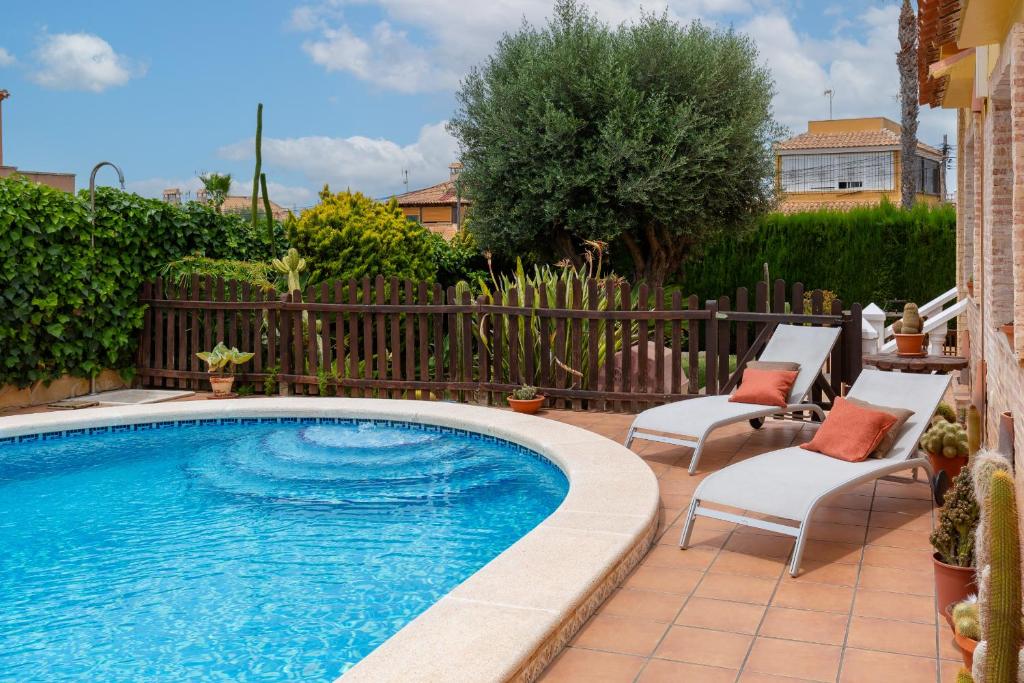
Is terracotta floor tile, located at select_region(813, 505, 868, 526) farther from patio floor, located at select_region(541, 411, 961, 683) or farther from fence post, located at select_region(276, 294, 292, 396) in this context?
fence post, located at select_region(276, 294, 292, 396)

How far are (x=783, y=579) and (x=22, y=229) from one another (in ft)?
28.7

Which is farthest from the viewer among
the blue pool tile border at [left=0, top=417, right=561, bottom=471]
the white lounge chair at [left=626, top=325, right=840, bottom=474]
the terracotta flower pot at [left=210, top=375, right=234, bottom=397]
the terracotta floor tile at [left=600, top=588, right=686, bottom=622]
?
the terracotta flower pot at [left=210, top=375, right=234, bottom=397]

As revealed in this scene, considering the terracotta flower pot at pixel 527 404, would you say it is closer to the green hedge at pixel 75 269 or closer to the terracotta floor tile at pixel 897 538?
the terracotta floor tile at pixel 897 538

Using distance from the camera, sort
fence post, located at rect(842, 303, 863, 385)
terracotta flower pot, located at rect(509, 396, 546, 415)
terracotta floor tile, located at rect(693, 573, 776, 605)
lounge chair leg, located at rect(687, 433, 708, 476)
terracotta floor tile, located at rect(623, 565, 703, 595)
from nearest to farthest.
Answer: terracotta floor tile, located at rect(693, 573, 776, 605), terracotta floor tile, located at rect(623, 565, 703, 595), lounge chair leg, located at rect(687, 433, 708, 476), fence post, located at rect(842, 303, 863, 385), terracotta flower pot, located at rect(509, 396, 546, 415)

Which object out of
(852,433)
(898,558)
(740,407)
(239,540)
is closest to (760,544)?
(898,558)

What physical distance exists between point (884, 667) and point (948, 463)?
2.84 m

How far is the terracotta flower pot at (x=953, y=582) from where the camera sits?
12.2ft

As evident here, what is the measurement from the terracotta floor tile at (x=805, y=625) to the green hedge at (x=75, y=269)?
873 cm

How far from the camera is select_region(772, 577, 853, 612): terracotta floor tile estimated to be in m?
4.34

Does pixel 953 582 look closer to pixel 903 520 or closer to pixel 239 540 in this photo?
pixel 903 520

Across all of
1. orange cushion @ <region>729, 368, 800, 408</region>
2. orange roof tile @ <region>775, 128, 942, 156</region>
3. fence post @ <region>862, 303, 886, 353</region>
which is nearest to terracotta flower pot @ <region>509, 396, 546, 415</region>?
orange cushion @ <region>729, 368, 800, 408</region>

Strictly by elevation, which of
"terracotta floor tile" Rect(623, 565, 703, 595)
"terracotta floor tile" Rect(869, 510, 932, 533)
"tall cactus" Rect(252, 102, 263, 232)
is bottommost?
"terracotta floor tile" Rect(623, 565, 703, 595)

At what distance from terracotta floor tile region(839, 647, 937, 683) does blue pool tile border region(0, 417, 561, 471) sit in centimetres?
453

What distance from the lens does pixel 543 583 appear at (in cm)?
427
